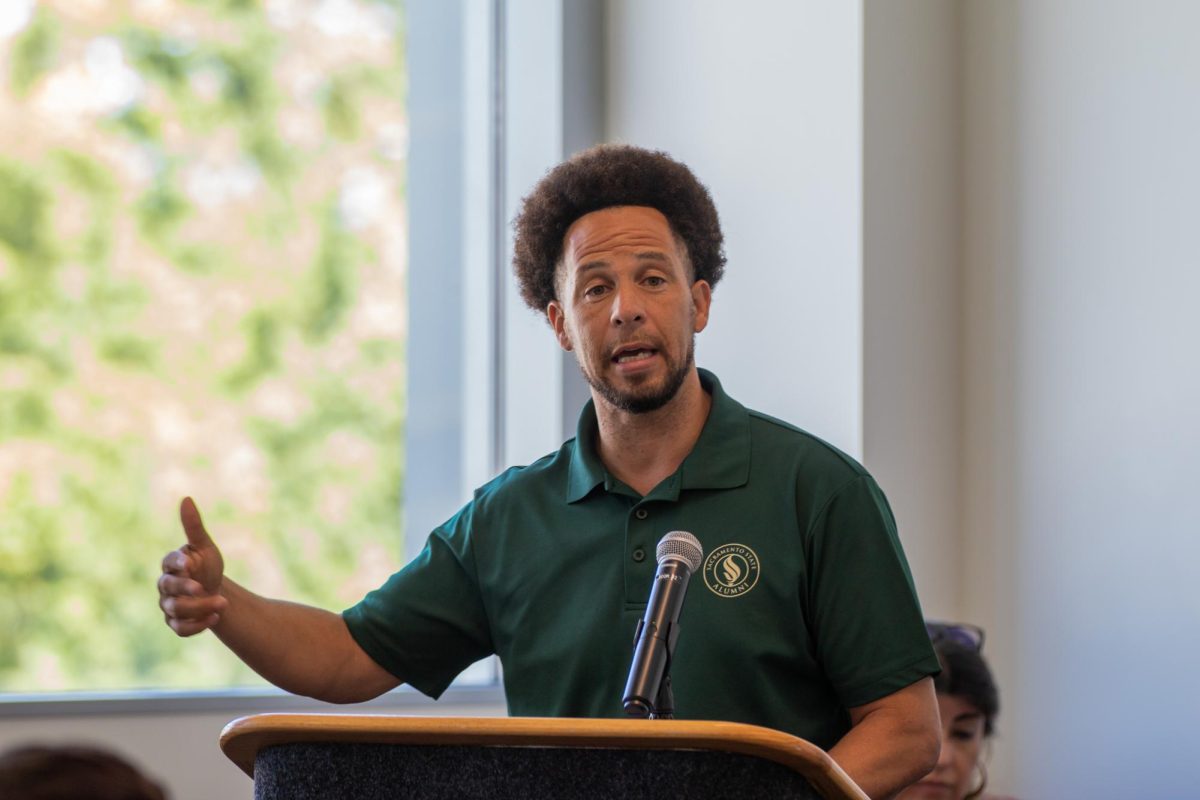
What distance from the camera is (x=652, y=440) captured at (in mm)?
2000

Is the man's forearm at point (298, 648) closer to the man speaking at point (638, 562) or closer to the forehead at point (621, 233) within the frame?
the man speaking at point (638, 562)

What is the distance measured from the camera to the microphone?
1.27m

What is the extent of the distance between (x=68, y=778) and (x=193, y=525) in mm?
803

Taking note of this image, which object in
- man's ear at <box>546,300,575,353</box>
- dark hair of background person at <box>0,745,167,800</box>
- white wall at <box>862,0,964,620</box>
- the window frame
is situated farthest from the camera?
the window frame

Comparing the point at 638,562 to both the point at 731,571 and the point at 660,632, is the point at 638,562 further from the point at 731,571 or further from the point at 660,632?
the point at 660,632

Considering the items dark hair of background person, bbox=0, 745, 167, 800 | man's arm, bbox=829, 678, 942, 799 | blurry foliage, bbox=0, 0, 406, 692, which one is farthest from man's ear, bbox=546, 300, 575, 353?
dark hair of background person, bbox=0, 745, 167, 800

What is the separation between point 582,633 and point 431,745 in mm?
745

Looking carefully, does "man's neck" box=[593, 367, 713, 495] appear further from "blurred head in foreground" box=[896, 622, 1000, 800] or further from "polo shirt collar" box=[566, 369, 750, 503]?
"blurred head in foreground" box=[896, 622, 1000, 800]

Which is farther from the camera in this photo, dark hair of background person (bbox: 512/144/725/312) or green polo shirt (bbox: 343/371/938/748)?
dark hair of background person (bbox: 512/144/725/312)

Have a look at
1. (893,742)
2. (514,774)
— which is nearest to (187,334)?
(893,742)

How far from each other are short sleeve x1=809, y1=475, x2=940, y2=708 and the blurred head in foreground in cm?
64

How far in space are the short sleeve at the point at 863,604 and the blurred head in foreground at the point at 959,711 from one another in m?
0.64

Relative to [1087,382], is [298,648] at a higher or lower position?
lower

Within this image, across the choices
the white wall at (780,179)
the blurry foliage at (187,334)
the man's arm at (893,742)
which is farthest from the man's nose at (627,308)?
the blurry foliage at (187,334)
